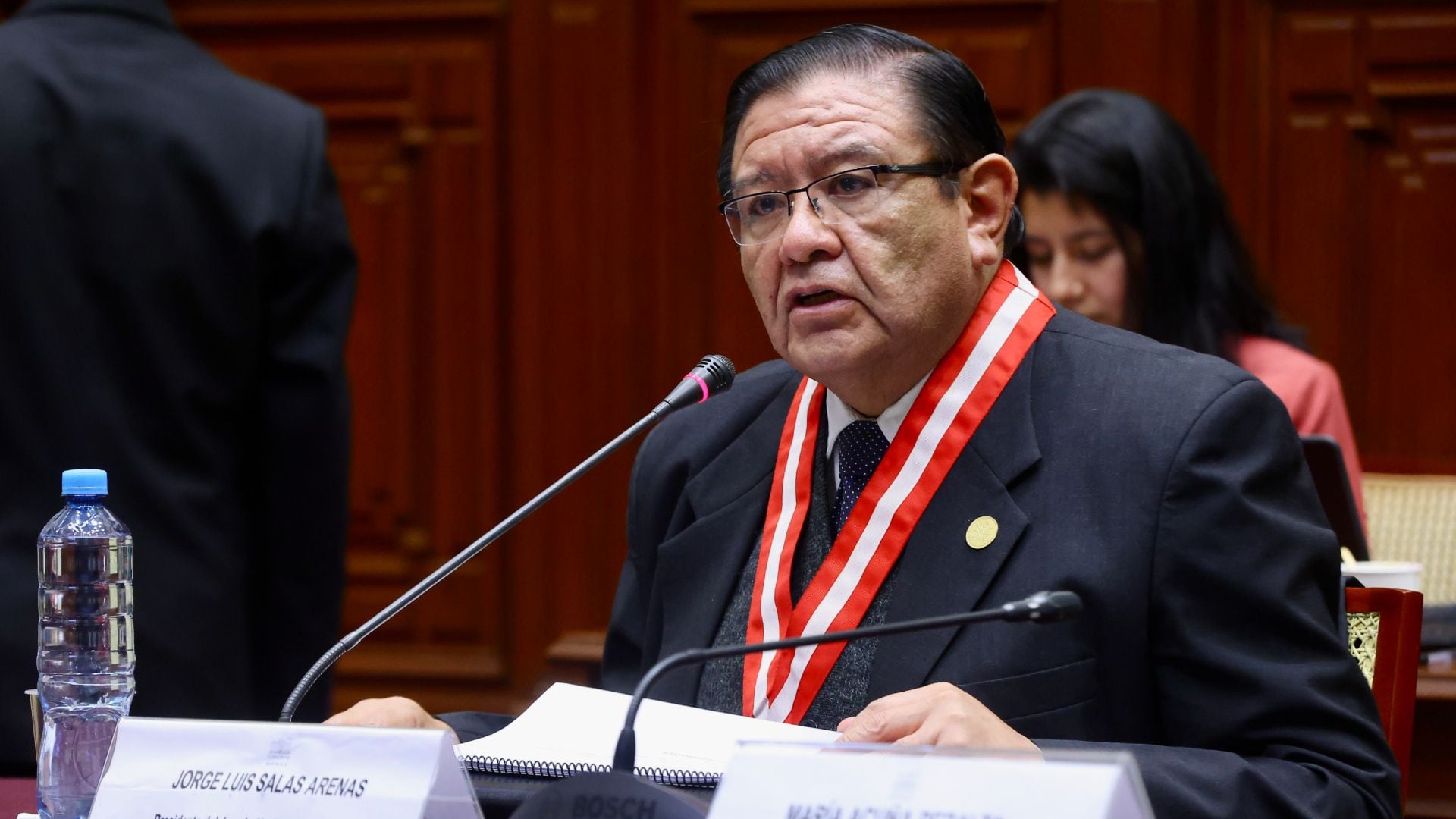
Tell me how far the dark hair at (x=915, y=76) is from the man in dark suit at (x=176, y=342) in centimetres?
90

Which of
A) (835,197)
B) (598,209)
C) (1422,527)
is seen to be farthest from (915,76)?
(598,209)

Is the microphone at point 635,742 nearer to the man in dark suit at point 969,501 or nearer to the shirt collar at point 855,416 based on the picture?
the man in dark suit at point 969,501

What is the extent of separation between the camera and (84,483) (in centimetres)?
157

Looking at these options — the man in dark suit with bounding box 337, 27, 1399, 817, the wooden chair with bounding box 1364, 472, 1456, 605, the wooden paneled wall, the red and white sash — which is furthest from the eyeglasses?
the wooden paneled wall

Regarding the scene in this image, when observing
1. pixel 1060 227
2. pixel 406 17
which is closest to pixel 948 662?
pixel 1060 227

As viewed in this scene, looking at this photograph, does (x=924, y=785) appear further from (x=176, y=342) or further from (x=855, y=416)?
(x=176, y=342)

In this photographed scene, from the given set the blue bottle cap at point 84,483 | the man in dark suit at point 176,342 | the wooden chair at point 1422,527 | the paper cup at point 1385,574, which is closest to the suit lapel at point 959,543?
the paper cup at point 1385,574

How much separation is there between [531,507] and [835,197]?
520 mm

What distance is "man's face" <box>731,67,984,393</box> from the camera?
1722 millimetres

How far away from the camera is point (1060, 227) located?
3.05 metres

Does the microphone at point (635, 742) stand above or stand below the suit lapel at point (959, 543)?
above

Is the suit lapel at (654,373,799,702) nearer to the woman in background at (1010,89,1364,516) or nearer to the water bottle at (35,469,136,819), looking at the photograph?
the water bottle at (35,469,136,819)

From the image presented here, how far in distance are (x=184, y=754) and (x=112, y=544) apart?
32.4 inches

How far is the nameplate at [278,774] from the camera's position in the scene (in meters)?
1.04
